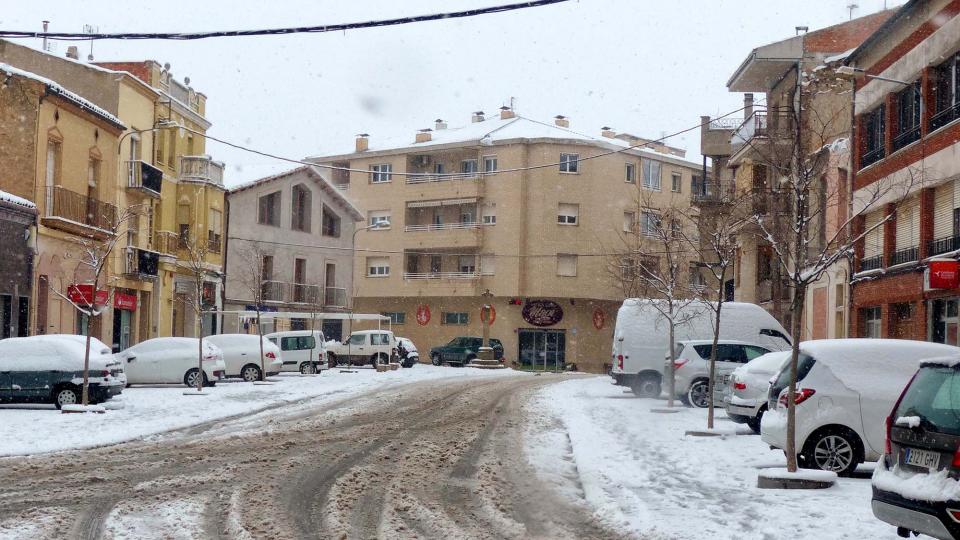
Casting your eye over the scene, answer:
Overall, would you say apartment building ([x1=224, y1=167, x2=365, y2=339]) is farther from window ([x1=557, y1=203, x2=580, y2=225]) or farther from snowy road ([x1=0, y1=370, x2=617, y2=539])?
snowy road ([x1=0, y1=370, x2=617, y2=539])

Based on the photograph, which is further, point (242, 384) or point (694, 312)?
point (242, 384)

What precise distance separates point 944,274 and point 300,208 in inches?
1580

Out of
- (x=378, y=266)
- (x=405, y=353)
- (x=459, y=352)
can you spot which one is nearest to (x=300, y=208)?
(x=378, y=266)

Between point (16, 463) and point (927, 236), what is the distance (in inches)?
805

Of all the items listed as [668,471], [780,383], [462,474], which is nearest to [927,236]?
[780,383]

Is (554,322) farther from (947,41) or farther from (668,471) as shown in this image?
(668,471)

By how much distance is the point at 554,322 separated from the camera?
6397cm

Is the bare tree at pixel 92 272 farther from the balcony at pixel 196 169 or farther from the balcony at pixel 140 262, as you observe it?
the balcony at pixel 196 169

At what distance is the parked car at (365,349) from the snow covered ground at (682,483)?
91.3 feet

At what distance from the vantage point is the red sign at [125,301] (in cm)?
3888

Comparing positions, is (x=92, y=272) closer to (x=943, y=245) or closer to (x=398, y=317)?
(x=943, y=245)

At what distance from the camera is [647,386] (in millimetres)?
27734

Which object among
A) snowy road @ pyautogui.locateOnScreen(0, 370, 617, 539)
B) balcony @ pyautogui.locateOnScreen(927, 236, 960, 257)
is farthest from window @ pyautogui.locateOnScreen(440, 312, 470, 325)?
snowy road @ pyautogui.locateOnScreen(0, 370, 617, 539)

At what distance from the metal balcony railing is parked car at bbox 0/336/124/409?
9379 mm
